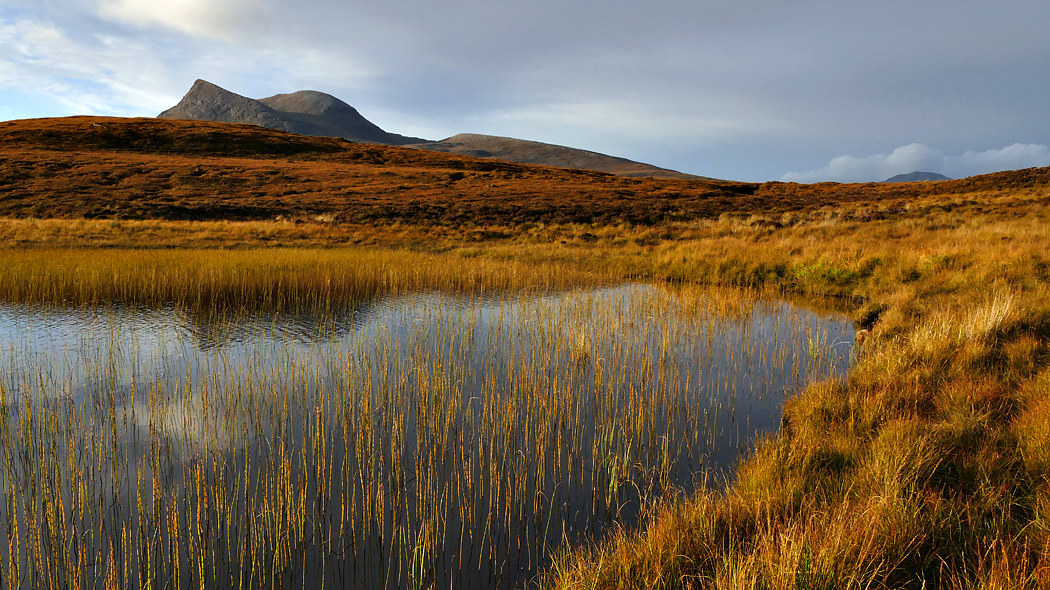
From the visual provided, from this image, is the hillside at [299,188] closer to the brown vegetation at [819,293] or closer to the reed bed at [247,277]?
the brown vegetation at [819,293]

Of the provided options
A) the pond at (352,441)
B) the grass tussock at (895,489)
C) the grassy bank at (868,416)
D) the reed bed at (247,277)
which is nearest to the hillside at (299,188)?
the reed bed at (247,277)

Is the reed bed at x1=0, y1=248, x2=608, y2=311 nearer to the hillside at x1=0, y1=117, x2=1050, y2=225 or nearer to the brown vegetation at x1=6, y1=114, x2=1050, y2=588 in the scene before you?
the brown vegetation at x1=6, y1=114, x2=1050, y2=588

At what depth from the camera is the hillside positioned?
31781 millimetres

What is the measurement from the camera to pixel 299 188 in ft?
136

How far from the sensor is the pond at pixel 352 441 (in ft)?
11.6

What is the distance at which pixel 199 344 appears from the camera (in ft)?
27.2

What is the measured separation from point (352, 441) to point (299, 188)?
135 feet

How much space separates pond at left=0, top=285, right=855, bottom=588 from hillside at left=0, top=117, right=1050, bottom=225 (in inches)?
849

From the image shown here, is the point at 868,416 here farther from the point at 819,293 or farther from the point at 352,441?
the point at 819,293

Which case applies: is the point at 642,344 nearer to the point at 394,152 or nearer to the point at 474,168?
the point at 474,168

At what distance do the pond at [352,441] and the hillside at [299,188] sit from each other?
70.7 ft

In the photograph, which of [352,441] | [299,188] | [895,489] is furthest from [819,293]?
[299,188]

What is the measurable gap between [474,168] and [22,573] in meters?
63.4

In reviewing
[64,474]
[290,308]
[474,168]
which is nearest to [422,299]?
[290,308]
